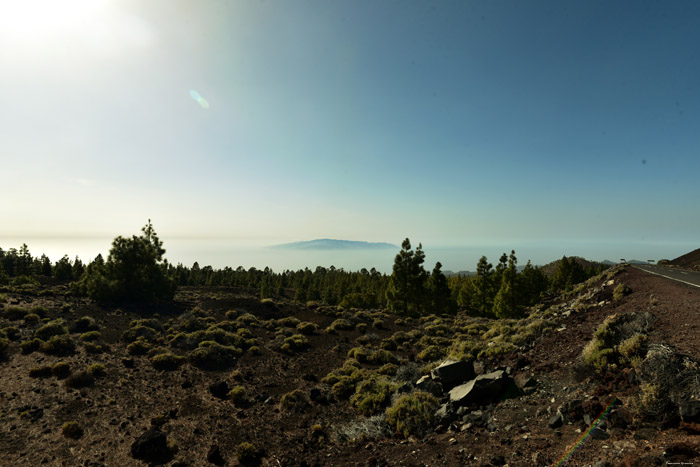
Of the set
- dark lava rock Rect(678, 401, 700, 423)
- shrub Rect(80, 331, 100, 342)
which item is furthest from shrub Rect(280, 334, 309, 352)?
dark lava rock Rect(678, 401, 700, 423)

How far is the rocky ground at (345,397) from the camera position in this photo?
760 centimetres

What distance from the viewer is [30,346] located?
62.0 ft

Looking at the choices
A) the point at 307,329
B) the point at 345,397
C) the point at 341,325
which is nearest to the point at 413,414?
the point at 345,397

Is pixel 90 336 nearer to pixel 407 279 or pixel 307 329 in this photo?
pixel 307 329

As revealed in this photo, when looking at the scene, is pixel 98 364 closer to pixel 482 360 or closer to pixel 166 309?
pixel 166 309

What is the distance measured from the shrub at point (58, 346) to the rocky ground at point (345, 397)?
152 mm

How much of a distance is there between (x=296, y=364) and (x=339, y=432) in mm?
10273

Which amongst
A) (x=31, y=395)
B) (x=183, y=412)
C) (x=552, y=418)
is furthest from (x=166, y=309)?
(x=552, y=418)

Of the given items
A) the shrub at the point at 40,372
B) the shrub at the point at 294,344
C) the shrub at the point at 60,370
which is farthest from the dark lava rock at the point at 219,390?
the shrub at the point at 40,372

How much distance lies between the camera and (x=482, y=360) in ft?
54.0

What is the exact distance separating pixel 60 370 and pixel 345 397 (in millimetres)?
16614

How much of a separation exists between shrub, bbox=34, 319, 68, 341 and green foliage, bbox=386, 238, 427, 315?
3770 cm

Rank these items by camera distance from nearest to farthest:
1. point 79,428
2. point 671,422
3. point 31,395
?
point 671,422
point 79,428
point 31,395

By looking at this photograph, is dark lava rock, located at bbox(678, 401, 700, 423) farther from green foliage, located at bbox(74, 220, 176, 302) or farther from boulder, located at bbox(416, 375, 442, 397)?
green foliage, located at bbox(74, 220, 176, 302)
